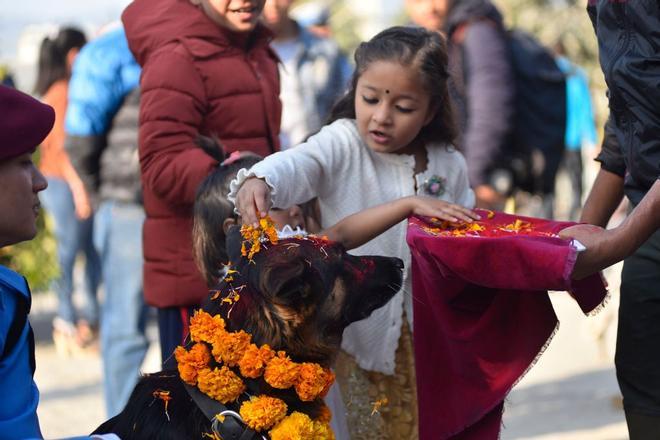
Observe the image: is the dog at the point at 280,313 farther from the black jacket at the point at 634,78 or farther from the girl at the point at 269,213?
the black jacket at the point at 634,78

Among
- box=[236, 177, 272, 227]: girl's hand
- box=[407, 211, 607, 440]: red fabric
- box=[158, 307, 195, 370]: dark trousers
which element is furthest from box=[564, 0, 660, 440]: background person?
box=[158, 307, 195, 370]: dark trousers

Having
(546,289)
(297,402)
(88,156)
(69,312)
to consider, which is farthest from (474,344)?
(69,312)

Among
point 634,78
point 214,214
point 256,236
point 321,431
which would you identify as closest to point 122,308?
point 214,214

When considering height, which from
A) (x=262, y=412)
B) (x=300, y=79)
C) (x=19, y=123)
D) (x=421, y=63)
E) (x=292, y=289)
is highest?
(x=19, y=123)

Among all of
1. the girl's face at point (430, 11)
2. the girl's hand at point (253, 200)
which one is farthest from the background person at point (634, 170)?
the girl's face at point (430, 11)

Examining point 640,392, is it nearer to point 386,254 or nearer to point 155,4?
point 386,254

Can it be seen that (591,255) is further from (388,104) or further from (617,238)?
(388,104)

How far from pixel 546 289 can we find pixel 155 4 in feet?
7.87

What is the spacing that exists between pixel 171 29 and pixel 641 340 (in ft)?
7.45

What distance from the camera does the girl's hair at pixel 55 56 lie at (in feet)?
34.2

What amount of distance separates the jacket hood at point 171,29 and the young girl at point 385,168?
0.75 meters

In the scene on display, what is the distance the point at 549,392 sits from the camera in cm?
850

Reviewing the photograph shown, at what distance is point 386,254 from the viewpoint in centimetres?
445

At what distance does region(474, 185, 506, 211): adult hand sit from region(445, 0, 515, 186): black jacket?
0.06m
